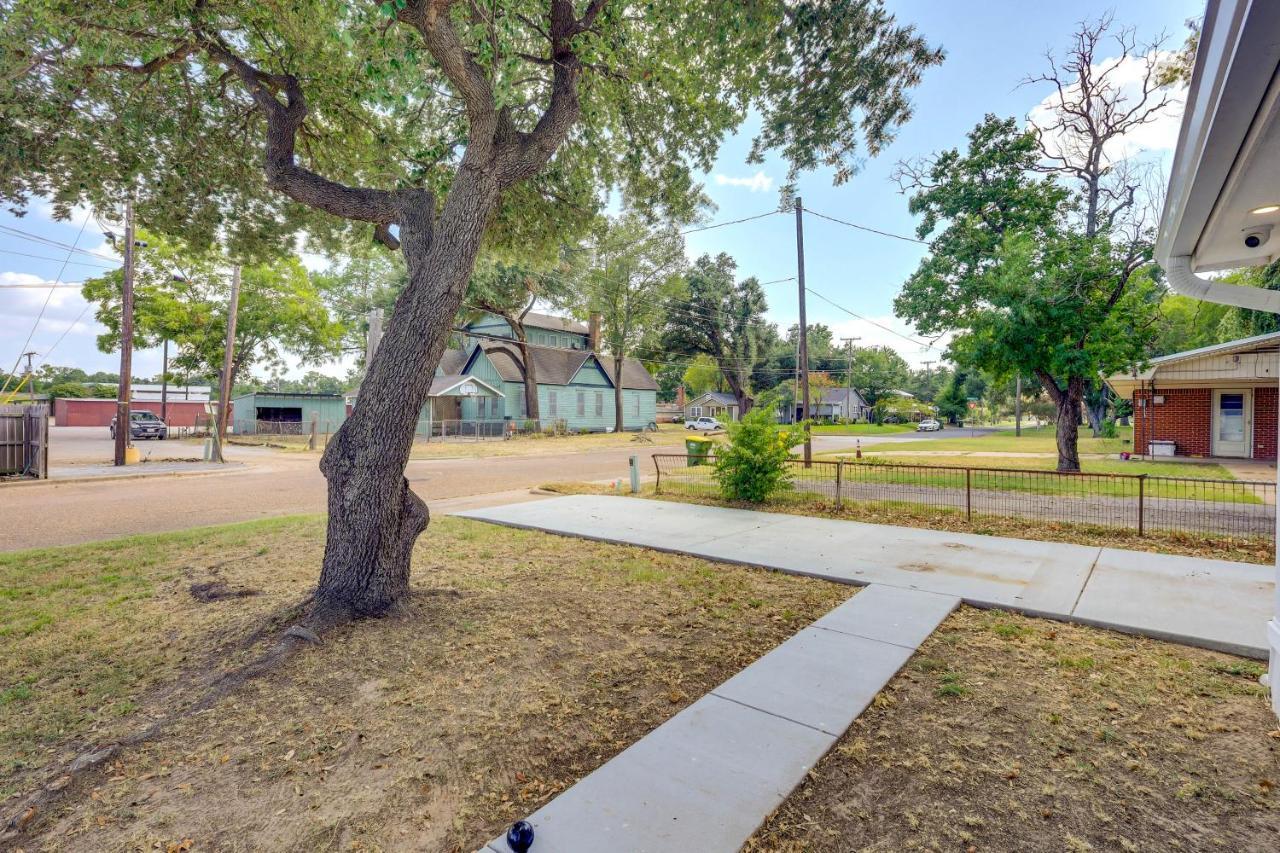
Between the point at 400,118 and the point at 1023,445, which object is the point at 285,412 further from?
the point at 1023,445

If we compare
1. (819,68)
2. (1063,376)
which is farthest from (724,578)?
(1063,376)

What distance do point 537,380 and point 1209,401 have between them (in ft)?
93.9

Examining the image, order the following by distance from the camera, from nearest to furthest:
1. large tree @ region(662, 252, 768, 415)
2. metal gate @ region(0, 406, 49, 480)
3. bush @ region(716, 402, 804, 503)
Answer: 1. bush @ region(716, 402, 804, 503)
2. metal gate @ region(0, 406, 49, 480)
3. large tree @ region(662, 252, 768, 415)

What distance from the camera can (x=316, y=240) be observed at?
9180 mm

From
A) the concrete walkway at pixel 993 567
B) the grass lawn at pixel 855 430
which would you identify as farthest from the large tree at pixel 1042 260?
the grass lawn at pixel 855 430

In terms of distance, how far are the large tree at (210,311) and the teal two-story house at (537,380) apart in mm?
8491

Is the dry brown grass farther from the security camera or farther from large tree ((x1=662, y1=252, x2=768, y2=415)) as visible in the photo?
large tree ((x1=662, y1=252, x2=768, y2=415))

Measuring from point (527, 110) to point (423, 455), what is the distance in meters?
15.7

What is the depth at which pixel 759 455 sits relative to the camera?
9453 millimetres

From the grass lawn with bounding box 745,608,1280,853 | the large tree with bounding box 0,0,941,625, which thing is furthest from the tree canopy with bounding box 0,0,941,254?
the grass lawn with bounding box 745,608,1280,853

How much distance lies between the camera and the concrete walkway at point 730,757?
2139mm

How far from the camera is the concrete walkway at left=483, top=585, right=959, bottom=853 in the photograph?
7.02 feet

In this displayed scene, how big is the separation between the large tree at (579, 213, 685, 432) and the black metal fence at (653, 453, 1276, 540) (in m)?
22.1

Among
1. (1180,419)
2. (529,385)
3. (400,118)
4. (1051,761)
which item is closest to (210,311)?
(529,385)
